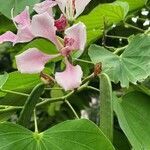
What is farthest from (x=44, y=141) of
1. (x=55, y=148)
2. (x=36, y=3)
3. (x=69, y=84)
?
(x=36, y=3)

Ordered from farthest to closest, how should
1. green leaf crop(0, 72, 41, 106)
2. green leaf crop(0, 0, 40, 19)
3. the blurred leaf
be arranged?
1. the blurred leaf
2. green leaf crop(0, 72, 41, 106)
3. green leaf crop(0, 0, 40, 19)

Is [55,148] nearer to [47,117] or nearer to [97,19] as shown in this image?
[97,19]

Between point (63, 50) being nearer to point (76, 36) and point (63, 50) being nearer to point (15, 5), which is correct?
point (76, 36)

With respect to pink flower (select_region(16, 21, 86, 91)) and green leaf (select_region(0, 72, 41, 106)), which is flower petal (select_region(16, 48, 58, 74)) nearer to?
pink flower (select_region(16, 21, 86, 91))

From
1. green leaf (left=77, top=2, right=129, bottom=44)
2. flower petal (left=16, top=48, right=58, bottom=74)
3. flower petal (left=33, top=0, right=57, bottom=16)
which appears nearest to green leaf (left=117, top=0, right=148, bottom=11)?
green leaf (left=77, top=2, right=129, bottom=44)

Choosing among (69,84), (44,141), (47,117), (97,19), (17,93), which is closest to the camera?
(69,84)

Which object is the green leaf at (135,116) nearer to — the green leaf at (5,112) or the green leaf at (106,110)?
the green leaf at (106,110)
